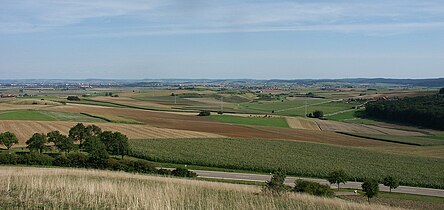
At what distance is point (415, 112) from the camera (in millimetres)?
89375

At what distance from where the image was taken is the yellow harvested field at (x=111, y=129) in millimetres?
57256

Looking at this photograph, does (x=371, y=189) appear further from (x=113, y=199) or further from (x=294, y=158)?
(x=113, y=199)

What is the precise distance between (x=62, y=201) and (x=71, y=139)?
3825 centimetres

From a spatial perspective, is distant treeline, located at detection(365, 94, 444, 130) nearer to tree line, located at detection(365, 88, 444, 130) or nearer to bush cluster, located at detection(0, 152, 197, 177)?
tree line, located at detection(365, 88, 444, 130)

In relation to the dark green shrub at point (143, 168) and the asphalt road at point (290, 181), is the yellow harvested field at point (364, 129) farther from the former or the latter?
the dark green shrub at point (143, 168)

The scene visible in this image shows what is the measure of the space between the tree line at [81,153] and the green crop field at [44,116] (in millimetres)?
18440

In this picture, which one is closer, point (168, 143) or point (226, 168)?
point (226, 168)

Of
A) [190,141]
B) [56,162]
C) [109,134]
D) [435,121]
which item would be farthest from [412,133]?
[56,162]

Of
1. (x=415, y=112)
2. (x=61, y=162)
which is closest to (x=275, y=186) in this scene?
(x=61, y=162)

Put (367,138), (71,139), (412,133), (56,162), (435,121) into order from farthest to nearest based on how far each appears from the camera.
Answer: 1. (435,121)
2. (412,133)
3. (367,138)
4. (71,139)
5. (56,162)

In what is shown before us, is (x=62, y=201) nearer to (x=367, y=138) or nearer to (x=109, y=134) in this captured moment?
(x=109, y=134)

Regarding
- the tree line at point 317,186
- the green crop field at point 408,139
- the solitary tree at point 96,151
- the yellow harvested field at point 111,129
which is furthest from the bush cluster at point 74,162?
the green crop field at point 408,139

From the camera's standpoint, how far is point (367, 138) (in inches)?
2697

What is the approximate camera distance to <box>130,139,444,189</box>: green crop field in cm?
4303
